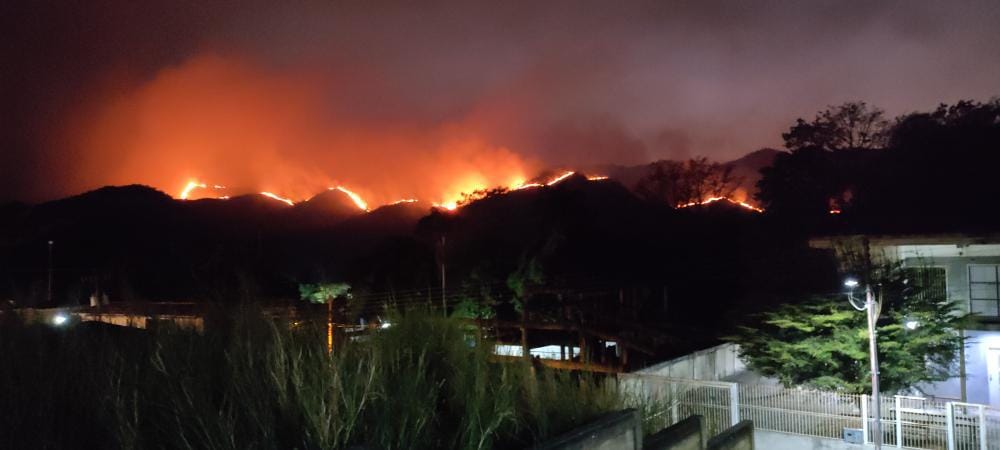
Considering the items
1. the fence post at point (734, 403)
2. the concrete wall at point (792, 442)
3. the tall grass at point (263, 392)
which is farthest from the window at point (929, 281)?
the tall grass at point (263, 392)

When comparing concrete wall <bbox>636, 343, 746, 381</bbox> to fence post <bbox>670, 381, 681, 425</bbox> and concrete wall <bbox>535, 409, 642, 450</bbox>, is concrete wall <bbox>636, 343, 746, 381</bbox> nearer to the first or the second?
fence post <bbox>670, 381, 681, 425</bbox>

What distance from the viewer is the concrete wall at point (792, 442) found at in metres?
13.8

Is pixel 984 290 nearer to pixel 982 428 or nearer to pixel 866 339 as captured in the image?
pixel 866 339

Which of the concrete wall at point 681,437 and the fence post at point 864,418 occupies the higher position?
the concrete wall at point 681,437

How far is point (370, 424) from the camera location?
4410 mm

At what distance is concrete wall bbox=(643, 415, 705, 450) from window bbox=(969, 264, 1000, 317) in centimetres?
1412

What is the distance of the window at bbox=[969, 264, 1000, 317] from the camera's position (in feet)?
57.7

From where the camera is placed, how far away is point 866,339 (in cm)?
1556

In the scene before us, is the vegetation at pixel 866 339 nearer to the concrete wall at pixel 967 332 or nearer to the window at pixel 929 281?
the window at pixel 929 281

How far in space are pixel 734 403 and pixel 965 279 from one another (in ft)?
27.7

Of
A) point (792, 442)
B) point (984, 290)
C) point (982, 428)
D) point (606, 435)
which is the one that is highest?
point (984, 290)

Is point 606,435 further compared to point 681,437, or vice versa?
point 681,437

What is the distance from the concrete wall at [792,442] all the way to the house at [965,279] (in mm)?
5355

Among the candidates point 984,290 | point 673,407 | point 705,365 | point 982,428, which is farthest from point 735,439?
point 984,290
